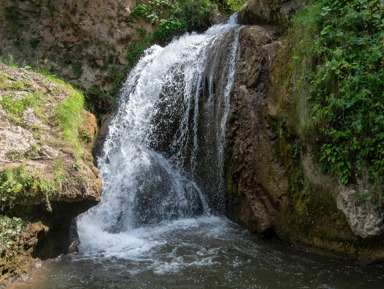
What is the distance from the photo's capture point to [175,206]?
23.6 ft

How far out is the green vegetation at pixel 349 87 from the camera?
4.18 m

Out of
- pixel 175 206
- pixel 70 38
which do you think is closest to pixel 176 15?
pixel 70 38

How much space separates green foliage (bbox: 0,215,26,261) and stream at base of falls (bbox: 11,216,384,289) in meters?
0.42

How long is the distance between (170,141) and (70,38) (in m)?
5.56

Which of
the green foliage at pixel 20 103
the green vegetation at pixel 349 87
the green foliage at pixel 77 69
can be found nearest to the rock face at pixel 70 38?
the green foliage at pixel 77 69

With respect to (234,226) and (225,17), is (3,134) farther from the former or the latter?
(225,17)

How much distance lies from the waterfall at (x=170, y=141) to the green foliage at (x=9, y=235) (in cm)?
248

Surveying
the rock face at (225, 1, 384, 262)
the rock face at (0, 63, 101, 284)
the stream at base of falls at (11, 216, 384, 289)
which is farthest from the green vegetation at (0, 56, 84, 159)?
the rock face at (225, 1, 384, 262)

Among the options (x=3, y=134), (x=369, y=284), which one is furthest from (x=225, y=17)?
(x=369, y=284)

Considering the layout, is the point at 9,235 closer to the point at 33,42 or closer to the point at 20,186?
the point at 20,186

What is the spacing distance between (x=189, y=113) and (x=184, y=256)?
3788mm

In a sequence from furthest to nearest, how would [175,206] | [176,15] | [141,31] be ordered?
[176,15] < [141,31] < [175,206]

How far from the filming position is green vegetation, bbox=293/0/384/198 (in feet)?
13.7

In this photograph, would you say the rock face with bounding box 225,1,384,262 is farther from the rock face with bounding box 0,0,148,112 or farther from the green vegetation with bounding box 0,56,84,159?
the rock face with bounding box 0,0,148,112
